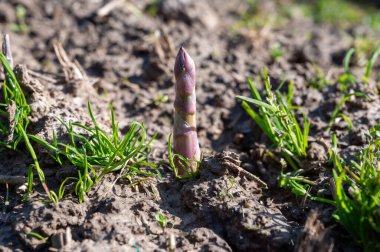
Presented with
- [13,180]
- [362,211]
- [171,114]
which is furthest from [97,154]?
[362,211]

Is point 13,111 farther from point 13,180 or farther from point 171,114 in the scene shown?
point 171,114

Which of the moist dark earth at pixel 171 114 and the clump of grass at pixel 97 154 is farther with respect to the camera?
the clump of grass at pixel 97 154

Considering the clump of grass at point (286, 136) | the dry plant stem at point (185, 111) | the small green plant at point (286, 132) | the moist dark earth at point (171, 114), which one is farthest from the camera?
the small green plant at point (286, 132)

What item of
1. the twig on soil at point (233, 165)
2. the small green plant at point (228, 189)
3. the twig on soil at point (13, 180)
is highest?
the twig on soil at point (233, 165)

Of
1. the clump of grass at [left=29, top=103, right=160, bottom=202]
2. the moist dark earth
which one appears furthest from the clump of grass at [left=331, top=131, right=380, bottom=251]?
the clump of grass at [left=29, top=103, right=160, bottom=202]

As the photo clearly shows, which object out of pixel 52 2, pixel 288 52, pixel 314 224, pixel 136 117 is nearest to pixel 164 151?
pixel 136 117

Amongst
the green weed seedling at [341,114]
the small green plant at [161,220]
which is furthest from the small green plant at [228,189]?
the green weed seedling at [341,114]

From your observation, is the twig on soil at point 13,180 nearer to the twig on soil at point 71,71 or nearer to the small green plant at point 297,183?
the twig on soil at point 71,71
